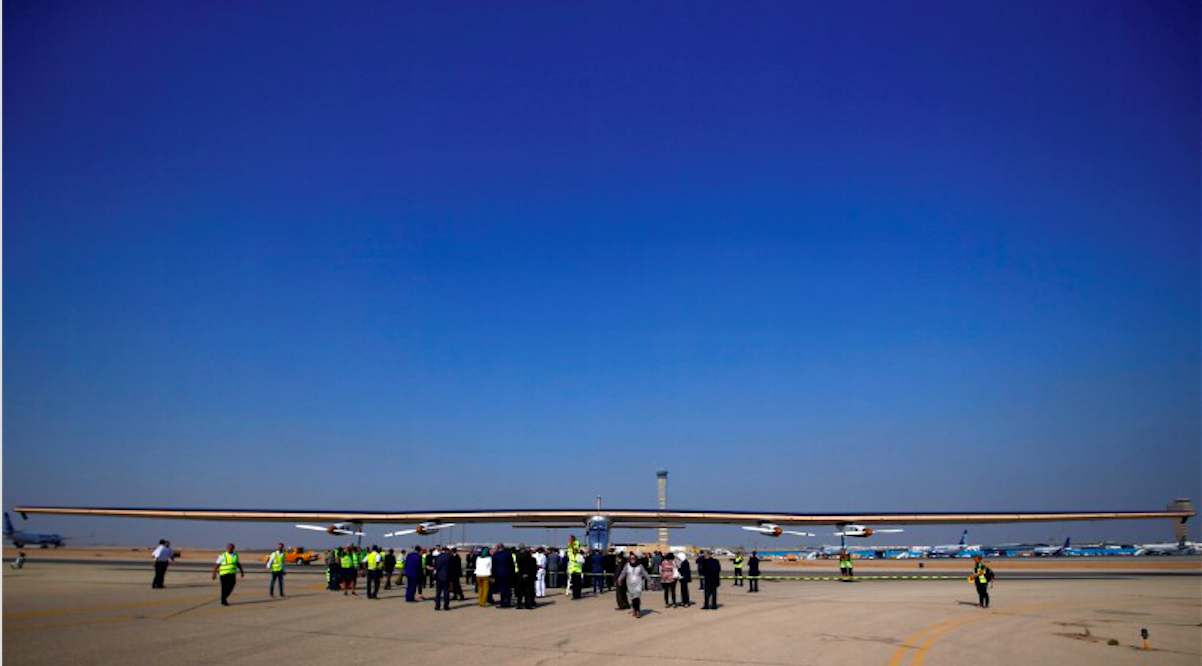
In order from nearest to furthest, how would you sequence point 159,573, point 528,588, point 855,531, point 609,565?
point 528,588, point 159,573, point 609,565, point 855,531

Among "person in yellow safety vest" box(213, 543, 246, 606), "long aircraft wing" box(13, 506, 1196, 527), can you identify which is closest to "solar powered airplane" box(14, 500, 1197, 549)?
"long aircraft wing" box(13, 506, 1196, 527)

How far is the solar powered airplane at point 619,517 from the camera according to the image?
1892 inches

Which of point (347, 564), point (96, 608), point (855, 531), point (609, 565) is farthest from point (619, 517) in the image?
point (96, 608)

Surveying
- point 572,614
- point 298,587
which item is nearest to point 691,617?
point 572,614

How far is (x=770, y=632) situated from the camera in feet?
47.3

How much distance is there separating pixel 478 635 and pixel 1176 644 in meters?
12.8

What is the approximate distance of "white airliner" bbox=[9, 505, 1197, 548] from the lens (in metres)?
48.1

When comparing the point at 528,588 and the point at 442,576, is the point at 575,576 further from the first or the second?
the point at 442,576

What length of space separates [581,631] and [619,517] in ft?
136

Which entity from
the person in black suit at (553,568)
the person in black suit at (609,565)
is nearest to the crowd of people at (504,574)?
the person in black suit at (609,565)

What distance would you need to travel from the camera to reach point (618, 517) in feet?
180

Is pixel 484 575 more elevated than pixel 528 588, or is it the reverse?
pixel 484 575

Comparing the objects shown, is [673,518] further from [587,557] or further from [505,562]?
[505,562]

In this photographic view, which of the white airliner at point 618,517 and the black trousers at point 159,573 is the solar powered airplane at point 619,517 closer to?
the white airliner at point 618,517
